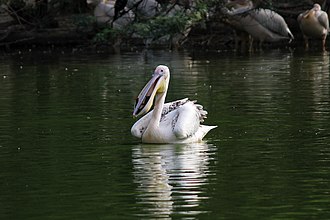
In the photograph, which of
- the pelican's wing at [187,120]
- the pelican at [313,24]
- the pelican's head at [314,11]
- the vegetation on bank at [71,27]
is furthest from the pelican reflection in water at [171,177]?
the pelican's head at [314,11]

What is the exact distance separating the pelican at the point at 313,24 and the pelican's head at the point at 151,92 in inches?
562

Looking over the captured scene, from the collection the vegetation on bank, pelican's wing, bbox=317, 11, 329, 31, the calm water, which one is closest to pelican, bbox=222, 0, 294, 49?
the vegetation on bank

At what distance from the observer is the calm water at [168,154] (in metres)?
6.82

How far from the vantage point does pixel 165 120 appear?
9.89 m

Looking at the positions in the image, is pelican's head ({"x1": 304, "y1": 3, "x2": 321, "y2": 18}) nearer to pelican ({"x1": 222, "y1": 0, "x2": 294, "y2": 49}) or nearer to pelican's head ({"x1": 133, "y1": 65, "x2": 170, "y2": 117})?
pelican ({"x1": 222, "y1": 0, "x2": 294, "y2": 49})

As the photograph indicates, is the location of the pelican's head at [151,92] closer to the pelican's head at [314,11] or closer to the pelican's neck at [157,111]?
→ the pelican's neck at [157,111]

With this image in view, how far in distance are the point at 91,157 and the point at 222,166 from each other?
3.79 feet

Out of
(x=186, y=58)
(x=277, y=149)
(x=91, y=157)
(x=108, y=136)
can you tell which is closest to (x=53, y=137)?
(x=108, y=136)

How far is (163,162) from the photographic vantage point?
859 cm

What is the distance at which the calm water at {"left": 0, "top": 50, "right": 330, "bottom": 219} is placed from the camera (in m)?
6.82

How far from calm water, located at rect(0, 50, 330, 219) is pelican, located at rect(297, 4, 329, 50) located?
751 cm

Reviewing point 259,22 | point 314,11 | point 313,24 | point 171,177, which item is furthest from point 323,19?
point 171,177

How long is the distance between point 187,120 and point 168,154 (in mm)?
560

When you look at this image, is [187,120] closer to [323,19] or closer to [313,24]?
[313,24]
